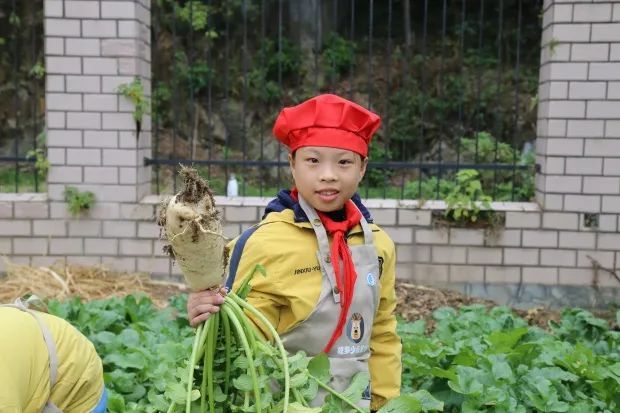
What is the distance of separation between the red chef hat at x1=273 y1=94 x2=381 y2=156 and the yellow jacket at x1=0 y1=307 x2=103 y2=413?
809 mm

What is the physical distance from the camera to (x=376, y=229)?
225 cm

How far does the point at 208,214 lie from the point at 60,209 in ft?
14.8

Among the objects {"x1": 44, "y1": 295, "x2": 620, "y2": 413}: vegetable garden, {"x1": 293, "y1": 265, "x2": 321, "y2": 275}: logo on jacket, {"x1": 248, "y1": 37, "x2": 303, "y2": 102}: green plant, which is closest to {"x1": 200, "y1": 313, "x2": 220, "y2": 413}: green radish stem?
{"x1": 293, "y1": 265, "x2": 321, "y2": 275}: logo on jacket

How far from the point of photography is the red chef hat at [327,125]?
6.80ft

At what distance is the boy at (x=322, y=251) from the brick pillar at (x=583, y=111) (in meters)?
3.62

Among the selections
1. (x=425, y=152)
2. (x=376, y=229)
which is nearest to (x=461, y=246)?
(x=376, y=229)

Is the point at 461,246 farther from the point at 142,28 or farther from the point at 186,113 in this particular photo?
the point at 186,113

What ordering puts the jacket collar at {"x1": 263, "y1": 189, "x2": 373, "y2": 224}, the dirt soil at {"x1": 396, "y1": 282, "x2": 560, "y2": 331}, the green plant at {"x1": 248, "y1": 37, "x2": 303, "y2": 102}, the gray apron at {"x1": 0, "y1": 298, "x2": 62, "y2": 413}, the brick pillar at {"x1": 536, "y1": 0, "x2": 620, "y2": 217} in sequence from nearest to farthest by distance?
the gray apron at {"x1": 0, "y1": 298, "x2": 62, "y2": 413} → the jacket collar at {"x1": 263, "y1": 189, "x2": 373, "y2": 224} → the dirt soil at {"x1": 396, "y1": 282, "x2": 560, "y2": 331} → the brick pillar at {"x1": 536, "y1": 0, "x2": 620, "y2": 217} → the green plant at {"x1": 248, "y1": 37, "x2": 303, "y2": 102}

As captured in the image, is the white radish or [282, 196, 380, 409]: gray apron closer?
the white radish

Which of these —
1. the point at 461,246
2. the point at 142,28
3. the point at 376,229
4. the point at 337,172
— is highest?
the point at 142,28

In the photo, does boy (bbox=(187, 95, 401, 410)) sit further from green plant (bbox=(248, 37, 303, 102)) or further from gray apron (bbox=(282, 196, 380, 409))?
green plant (bbox=(248, 37, 303, 102))

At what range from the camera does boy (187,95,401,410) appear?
80.6 inches

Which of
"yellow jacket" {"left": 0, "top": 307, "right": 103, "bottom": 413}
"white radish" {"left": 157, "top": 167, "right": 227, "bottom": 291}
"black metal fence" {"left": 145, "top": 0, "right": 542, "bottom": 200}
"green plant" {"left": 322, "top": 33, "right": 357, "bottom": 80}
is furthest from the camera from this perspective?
"green plant" {"left": 322, "top": 33, "right": 357, "bottom": 80}

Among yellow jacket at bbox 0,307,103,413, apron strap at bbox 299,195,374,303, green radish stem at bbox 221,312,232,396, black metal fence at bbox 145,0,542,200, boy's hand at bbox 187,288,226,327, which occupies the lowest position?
yellow jacket at bbox 0,307,103,413
